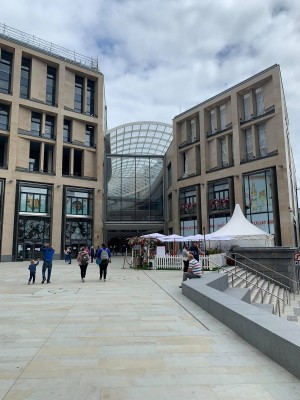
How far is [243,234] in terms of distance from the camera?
74.8 ft

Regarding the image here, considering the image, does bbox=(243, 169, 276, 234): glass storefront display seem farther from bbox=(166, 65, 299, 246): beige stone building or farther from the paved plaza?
the paved plaza

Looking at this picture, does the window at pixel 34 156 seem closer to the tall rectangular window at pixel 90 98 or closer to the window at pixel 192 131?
the tall rectangular window at pixel 90 98

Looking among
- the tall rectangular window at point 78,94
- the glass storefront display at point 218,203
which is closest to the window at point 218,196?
the glass storefront display at point 218,203

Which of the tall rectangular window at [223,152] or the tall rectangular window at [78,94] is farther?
the tall rectangular window at [78,94]

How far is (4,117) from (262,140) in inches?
1119

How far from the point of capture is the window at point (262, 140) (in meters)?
33.9

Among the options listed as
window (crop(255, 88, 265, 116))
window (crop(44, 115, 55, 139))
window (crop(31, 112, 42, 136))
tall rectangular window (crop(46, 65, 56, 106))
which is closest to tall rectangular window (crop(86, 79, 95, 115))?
tall rectangular window (crop(46, 65, 56, 106))

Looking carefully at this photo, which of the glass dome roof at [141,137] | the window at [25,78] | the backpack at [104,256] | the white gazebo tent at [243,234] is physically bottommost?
the backpack at [104,256]

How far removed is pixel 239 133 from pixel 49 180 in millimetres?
22184

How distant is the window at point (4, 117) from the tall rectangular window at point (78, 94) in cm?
876

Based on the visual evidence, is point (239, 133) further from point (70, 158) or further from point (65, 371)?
point (65, 371)

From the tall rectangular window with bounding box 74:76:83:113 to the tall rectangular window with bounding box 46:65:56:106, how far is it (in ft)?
9.90

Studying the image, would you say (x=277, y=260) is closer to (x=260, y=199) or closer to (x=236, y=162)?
(x=260, y=199)

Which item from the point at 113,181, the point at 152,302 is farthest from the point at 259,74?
the point at 152,302
